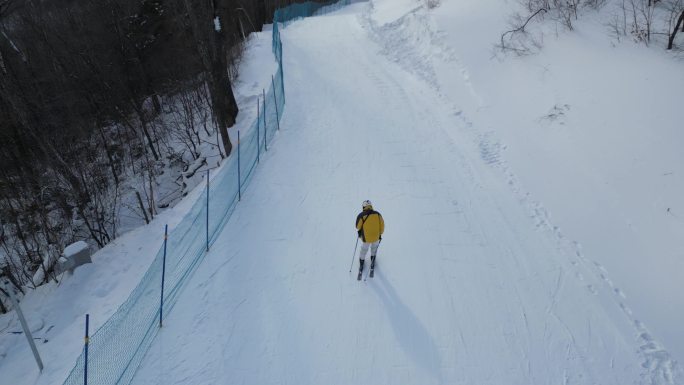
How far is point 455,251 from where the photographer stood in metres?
8.70

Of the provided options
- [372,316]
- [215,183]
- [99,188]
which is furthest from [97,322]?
[99,188]

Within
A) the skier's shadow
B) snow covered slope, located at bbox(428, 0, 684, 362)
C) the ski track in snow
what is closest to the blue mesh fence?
the skier's shadow

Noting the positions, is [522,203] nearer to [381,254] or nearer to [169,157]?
[381,254]

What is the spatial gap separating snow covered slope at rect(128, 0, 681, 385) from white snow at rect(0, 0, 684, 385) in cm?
4

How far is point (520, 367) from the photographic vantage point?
643cm

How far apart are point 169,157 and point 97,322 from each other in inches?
525

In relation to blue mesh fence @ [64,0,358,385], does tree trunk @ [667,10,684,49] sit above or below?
above

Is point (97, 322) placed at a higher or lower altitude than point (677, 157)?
lower

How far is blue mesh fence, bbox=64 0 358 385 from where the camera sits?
678cm

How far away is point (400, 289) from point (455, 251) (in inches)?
65.3

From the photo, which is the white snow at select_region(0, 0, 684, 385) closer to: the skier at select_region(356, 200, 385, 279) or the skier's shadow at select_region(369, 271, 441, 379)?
the skier's shadow at select_region(369, 271, 441, 379)

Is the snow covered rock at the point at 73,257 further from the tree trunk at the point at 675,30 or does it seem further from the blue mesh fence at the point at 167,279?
the tree trunk at the point at 675,30

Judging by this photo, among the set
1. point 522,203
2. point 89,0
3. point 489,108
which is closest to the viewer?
point 522,203

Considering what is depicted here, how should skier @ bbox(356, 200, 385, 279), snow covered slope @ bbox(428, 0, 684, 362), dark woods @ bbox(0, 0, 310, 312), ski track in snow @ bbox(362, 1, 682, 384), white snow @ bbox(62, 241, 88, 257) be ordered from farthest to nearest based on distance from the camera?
dark woods @ bbox(0, 0, 310, 312)
white snow @ bbox(62, 241, 88, 257)
snow covered slope @ bbox(428, 0, 684, 362)
skier @ bbox(356, 200, 385, 279)
ski track in snow @ bbox(362, 1, 682, 384)
